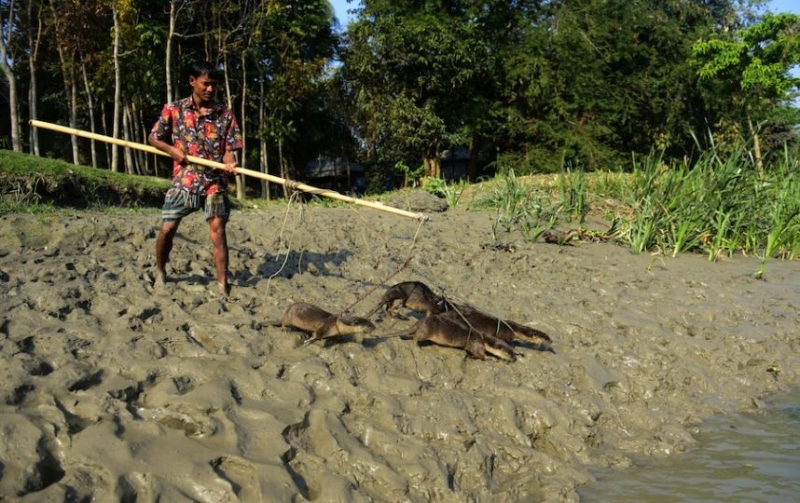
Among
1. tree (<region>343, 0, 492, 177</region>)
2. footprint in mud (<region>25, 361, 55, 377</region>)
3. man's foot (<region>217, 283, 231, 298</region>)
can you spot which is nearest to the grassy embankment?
man's foot (<region>217, 283, 231, 298</region>)

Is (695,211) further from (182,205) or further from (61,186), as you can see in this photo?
(61,186)

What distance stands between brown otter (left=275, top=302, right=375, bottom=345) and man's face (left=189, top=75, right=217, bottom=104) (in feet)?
5.46

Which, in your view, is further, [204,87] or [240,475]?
[204,87]

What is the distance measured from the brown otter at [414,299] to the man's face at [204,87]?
5.91ft

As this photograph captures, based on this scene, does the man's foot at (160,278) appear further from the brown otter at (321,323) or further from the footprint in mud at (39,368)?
the footprint in mud at (39,368)

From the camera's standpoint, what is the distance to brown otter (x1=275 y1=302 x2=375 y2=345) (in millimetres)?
3754

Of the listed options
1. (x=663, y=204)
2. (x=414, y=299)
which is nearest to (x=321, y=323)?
(x=414, y=299)

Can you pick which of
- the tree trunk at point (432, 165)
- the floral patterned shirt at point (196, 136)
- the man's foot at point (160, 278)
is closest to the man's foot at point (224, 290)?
the man's foot at point (160, 278)

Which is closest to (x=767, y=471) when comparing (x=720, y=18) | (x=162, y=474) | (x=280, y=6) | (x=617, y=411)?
(x=617, y=411)

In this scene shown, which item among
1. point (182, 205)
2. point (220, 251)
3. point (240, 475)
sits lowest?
point (240, 475)

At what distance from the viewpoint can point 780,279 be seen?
23.5 ft

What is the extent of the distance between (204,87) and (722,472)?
3.84 meters

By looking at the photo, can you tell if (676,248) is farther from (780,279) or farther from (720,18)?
(720,18)

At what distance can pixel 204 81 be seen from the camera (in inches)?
176
